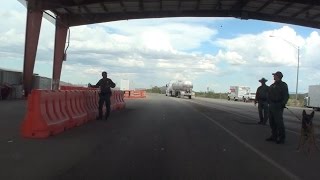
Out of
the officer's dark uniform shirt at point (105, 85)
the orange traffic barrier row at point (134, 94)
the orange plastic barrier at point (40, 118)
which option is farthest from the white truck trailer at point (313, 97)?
the orange plastic barrier at point (40, 118)

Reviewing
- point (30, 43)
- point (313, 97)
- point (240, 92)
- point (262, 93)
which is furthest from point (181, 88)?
point (262, 93)

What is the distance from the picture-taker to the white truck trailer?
50.7 metres

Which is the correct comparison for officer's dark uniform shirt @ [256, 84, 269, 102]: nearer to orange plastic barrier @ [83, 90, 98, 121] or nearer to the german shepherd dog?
orange plastic barrier @ [83, 90, 98, 121]

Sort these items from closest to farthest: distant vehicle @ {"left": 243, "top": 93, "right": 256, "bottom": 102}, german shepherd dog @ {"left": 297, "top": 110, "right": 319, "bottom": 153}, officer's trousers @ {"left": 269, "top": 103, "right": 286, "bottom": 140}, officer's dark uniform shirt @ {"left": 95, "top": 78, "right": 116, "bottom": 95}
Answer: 1. german shepherd dog @ {"left": 297, "top": 110, "right": 319, "bottom": 153}
2. officer's trousers @ {"left": 269, "top": 103, "right": 286, "bottom": 140}
3. officer's dark uniform shirt @ {"left": 95, "top": 78, "right": 116, "bottom": 95}
4. distant vehicle @ {"left": 243, "top": 93, "right": 256, "bottom": 102}

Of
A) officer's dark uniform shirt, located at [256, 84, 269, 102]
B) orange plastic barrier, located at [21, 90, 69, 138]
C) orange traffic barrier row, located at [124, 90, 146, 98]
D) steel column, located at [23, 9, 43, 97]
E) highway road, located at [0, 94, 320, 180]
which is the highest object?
steel column, located at [23, 9, 43, 97]

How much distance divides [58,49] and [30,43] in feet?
20.6

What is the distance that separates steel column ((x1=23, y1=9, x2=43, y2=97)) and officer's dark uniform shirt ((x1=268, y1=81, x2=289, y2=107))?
1090 inches

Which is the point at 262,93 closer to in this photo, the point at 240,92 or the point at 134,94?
the point at 134,94

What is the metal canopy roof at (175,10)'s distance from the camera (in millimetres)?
39531

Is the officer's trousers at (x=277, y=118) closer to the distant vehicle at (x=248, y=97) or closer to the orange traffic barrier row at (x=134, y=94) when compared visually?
the orange traffic barrier row at (x=134, y=94)

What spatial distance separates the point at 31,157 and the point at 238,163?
4.00 metres

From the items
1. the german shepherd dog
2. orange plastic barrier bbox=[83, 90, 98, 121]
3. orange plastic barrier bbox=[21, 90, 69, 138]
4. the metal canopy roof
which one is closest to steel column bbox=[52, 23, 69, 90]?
the metal canopy roof

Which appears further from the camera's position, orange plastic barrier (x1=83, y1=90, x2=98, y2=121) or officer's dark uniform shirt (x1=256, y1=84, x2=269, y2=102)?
officer's dark uniform shirt (x1=256, y1=84, x2=269, y2=102)

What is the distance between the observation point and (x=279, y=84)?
14273mm
